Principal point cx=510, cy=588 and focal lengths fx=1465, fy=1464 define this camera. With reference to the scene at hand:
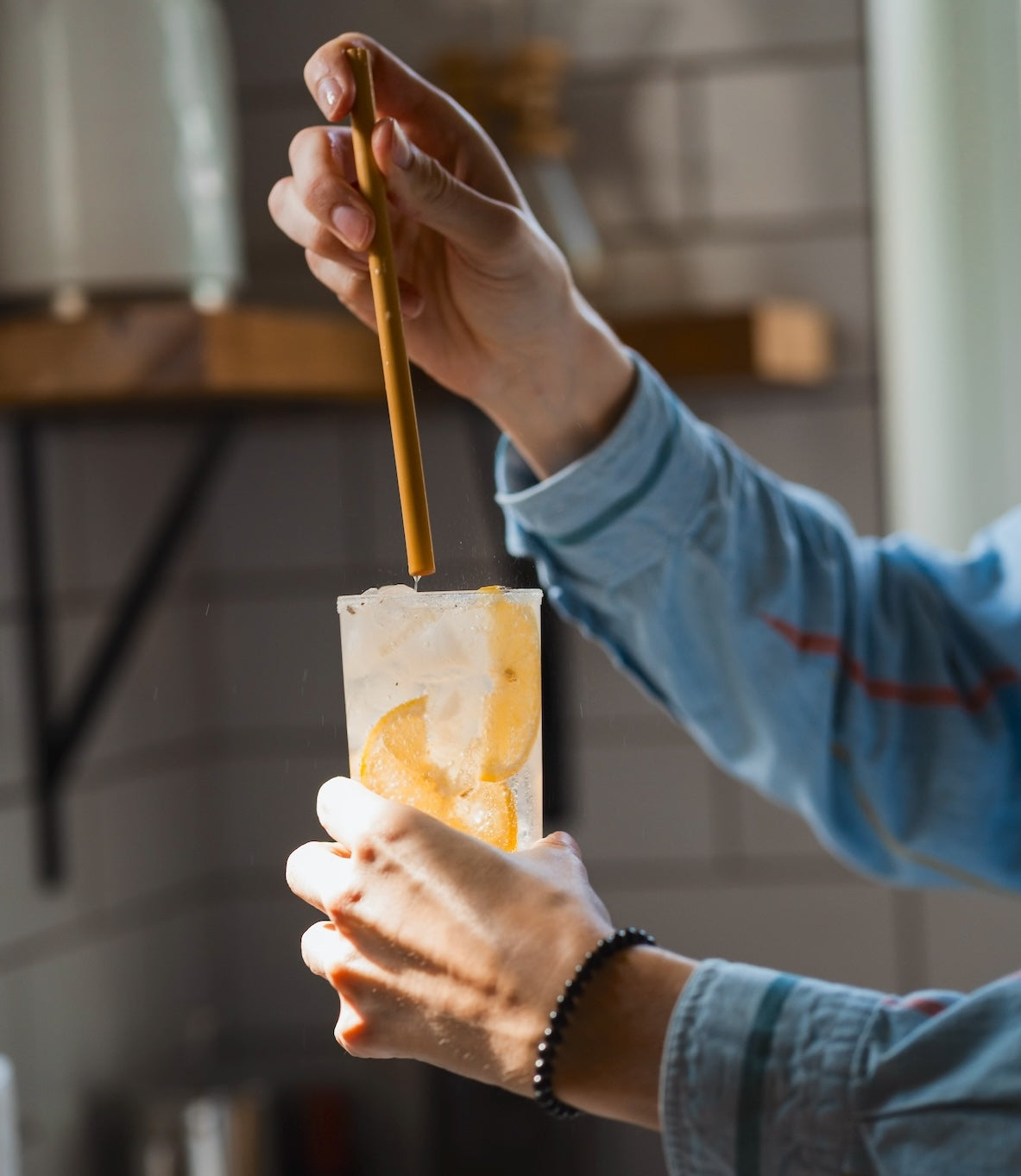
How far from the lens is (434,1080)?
85 centimetres

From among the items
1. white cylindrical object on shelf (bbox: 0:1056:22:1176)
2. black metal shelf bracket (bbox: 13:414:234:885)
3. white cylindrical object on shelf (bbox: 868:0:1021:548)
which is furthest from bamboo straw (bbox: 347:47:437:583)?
white cylindrical object on shelf (bbox: 868:0:1021:548)

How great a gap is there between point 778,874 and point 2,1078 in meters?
0.61

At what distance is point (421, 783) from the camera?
0.26m

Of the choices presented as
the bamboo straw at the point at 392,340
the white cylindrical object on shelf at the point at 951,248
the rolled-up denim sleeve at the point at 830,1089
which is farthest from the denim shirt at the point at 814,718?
the white cylindrical object on shelf at the point at 951,248

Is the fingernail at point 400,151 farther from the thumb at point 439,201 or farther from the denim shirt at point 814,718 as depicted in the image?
the denim shirt at point 814,718

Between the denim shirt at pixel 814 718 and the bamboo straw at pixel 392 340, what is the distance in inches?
4.0

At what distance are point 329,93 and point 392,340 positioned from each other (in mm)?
51

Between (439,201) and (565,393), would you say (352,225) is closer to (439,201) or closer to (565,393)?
(439,201)

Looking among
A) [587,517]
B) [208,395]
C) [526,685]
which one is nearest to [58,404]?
[208,395]

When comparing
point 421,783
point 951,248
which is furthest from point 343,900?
point 951,248

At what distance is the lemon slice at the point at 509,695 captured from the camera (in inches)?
10.0

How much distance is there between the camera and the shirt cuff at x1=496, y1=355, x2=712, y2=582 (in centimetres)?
41

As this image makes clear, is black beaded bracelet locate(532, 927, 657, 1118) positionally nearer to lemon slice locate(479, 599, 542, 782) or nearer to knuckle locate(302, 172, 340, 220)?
lemon slice locate(479, 599, 542, 782)

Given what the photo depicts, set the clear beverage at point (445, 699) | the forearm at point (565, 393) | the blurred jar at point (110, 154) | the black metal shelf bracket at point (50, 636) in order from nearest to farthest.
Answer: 1. the clear beverage at point (445, 699)
2. the forearm at point (565, 393)
3. the blurred jar at point (110, 154)
4. the black metal shelf bracket at point (50, 636)
